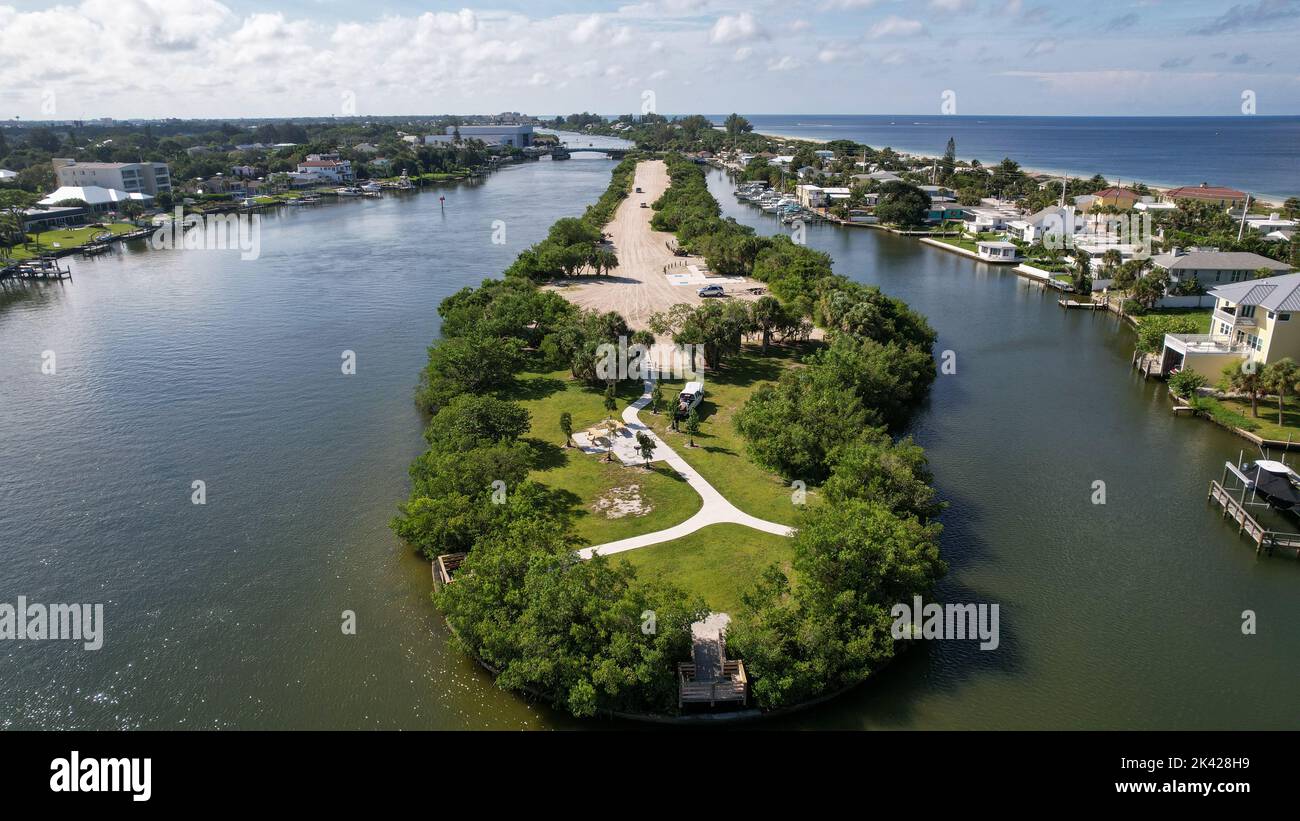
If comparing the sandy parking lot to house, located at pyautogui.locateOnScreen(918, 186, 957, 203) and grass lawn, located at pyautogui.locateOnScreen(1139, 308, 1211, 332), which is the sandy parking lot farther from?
house, located at pyautogui.locateOnScreen(918, 186, 957, 203)

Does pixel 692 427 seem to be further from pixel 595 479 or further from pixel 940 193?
pixel 940 193

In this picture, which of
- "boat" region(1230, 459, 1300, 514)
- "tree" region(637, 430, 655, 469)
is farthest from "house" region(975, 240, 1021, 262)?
"tree" region(637, 430, 655, 469)

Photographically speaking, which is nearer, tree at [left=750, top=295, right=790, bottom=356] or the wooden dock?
the wooden dock

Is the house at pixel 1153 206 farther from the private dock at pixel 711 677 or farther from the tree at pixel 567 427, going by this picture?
the private dock at pixel 711 677

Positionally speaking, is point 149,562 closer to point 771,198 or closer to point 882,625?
point 882,625

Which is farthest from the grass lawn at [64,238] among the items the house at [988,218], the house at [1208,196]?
the house at [1208,196]
